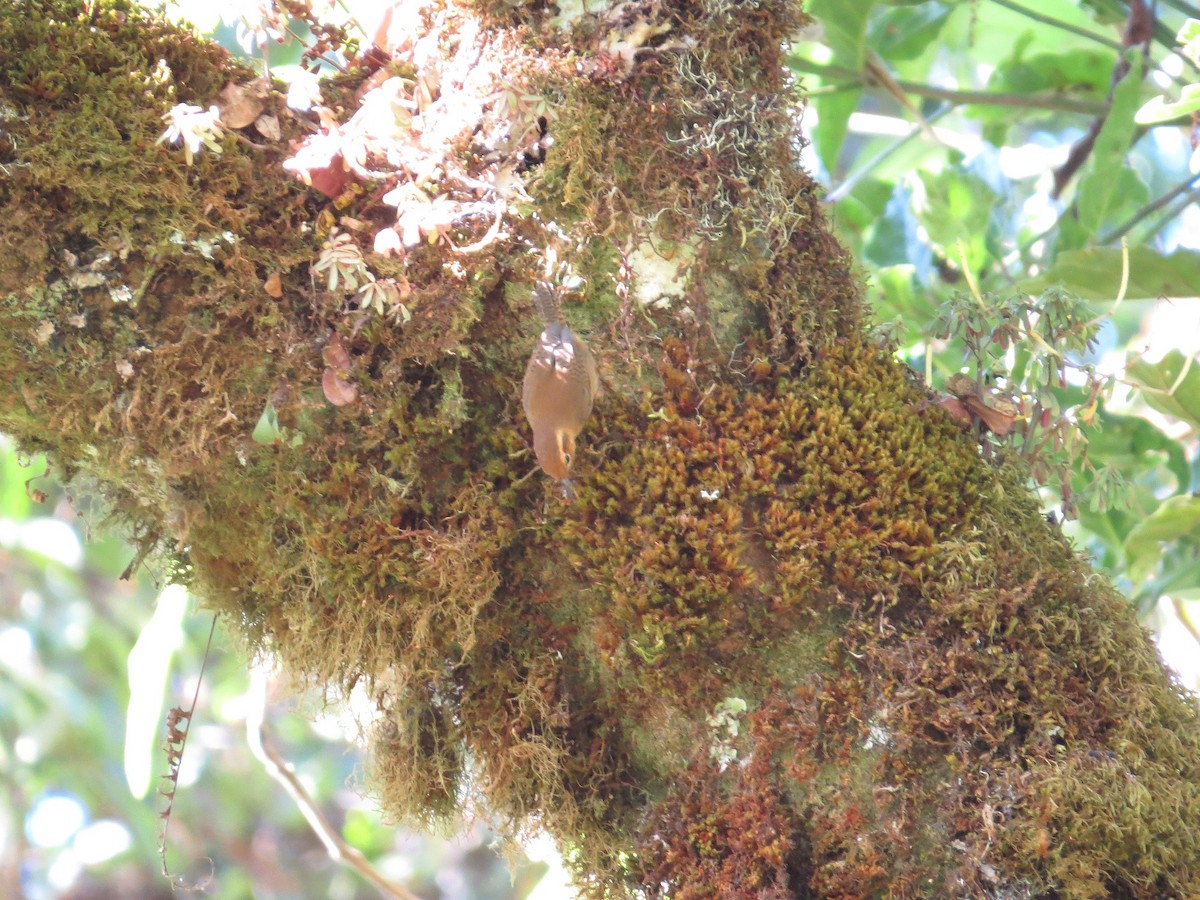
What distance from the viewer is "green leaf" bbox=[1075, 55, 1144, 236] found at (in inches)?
102

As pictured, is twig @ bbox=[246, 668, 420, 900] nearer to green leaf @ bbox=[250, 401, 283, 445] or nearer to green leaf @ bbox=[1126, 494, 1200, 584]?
green leaf @ bbox=[250, 401, 283, 445]

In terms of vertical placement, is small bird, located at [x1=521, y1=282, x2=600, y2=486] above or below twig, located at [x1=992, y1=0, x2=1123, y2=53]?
below

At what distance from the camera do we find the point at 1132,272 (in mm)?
2342

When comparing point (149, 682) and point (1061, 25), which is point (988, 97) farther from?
point (149, 682)

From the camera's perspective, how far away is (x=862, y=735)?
133 cm

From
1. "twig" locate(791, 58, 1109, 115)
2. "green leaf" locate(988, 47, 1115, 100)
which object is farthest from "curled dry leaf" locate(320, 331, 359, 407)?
"green leaf" locate(988, 47, 1115, 100)

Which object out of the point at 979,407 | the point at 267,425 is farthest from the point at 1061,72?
the point at 267,425

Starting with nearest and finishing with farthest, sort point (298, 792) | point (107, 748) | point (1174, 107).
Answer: point (1174, 107)
point (298, 792)
point (107, 748)

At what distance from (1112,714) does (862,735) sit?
318mm

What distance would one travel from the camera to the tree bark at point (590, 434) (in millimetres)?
1346

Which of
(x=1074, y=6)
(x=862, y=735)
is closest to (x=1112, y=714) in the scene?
(x=862, y=735)

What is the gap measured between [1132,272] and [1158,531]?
2.02 ft

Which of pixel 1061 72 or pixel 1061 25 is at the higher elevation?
pixel 1061 25

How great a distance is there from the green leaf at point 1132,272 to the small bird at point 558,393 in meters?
1.33
